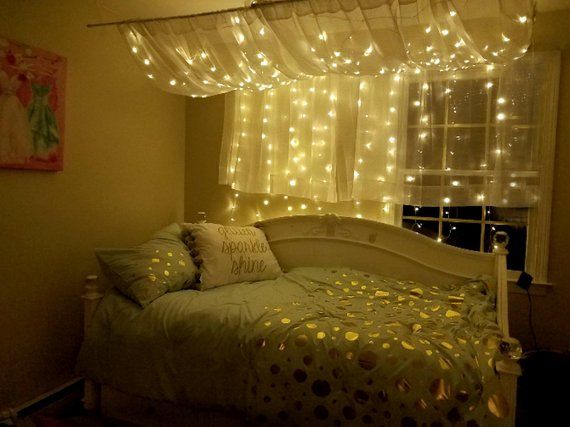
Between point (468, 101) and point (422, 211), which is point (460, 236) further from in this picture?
point (468, 101)

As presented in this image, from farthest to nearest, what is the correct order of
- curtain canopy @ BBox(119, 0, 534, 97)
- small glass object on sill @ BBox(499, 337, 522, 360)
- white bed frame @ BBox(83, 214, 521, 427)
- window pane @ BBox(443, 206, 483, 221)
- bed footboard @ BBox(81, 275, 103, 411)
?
window pane @ BBox(443, 206, 483, 221) < bed footboard @ BBox(81, 275, 103, 411) < white bed frame @ BBox(83, 214, 521, 427) < curtain canopy @ BBox(119, 0, 534, 97) < small glass object on sill @ BBox(499, 337, 522, 360)

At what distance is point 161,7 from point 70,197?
1.33 meters

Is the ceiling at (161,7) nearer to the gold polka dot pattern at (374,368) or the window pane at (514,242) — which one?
the window pane at (514,242)

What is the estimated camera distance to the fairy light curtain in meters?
2.54

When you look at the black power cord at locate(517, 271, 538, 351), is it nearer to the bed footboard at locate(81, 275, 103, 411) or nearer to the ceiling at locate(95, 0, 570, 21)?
the ceiling at locate(95, 0, 570, 21)

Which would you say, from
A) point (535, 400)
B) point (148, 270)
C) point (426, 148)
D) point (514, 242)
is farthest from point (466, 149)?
point (148, 270)

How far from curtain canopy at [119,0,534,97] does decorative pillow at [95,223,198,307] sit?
98cm

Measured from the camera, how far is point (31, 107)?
2.15 m

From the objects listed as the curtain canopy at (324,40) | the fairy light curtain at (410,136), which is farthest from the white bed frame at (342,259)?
the curtain canopy at (324,40)

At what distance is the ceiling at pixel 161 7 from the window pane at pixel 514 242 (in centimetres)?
136

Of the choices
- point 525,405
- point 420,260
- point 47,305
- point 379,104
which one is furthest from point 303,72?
point 525,405

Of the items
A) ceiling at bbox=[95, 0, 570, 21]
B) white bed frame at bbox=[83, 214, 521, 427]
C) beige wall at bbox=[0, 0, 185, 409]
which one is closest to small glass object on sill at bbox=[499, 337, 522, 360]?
white bed frame at bbox=[83, 214, 521, 427]

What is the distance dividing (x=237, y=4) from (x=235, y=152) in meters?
1.01

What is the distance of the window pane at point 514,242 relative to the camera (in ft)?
8.94
